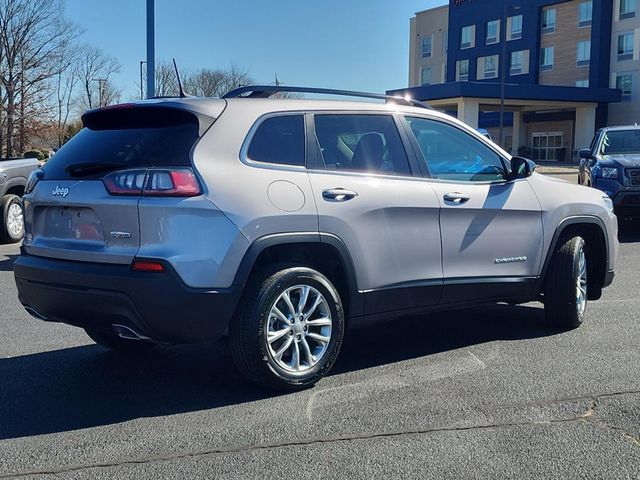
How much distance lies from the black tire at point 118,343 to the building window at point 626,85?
5529 cm

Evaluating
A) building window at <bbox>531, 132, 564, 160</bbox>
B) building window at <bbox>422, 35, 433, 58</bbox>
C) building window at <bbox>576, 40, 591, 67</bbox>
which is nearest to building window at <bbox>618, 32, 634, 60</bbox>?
building window at <bbox>576, 40, 591, 67</bbox>

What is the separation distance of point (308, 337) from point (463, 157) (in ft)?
6.59

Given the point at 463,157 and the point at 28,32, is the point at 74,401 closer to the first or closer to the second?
the point at 463,157

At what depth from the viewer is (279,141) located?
4656 millimetres

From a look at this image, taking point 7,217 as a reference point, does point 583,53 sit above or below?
above

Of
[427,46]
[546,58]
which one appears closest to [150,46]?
[546,58]

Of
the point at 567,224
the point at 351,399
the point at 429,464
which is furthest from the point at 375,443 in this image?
the point at 567,224

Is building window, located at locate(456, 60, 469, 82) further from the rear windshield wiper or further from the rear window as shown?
the rear windshield wiper

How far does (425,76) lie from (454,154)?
71.4 meters

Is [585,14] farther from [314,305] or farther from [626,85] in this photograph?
[314,305]

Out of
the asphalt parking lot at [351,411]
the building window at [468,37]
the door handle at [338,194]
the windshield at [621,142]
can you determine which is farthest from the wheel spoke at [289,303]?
the building window at [468,37]

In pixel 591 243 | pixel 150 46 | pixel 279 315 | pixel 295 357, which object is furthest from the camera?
pixel 150 46

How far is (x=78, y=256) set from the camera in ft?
14.1

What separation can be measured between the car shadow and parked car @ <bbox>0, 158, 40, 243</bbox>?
693cm
